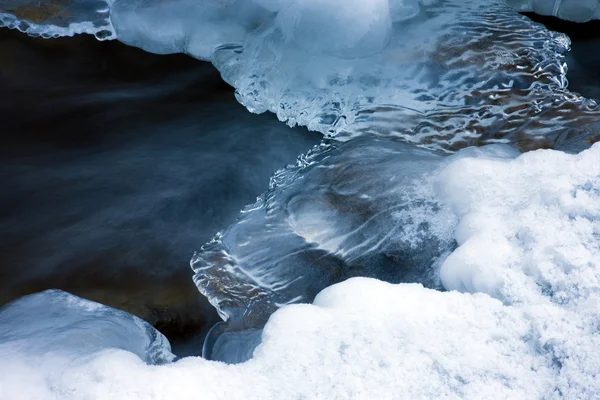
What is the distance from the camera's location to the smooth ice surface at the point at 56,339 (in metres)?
1.58

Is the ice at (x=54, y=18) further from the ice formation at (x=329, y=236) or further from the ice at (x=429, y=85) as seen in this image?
the ice formation at (x=329, y=236)

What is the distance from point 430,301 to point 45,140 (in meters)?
2.15

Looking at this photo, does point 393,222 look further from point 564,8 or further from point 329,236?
point 564,8

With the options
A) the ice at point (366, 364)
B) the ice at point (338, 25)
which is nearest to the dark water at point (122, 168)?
the ice at point (338, 25)

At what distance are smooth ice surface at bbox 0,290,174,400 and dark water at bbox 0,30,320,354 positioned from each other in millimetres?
167

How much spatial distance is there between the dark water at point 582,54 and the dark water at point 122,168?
4.92 feet

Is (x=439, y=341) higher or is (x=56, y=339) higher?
(x=439, y=341)

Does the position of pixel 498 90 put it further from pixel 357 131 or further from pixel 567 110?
pixel 357 131

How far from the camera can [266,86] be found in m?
3.07

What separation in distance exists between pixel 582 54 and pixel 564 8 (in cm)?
36

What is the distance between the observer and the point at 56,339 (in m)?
1.77

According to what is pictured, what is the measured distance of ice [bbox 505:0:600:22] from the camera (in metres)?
3.64

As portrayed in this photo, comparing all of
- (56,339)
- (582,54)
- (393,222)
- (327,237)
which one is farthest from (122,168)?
(582,54)

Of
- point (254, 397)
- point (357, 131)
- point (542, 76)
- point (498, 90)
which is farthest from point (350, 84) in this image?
point (254, 397)
